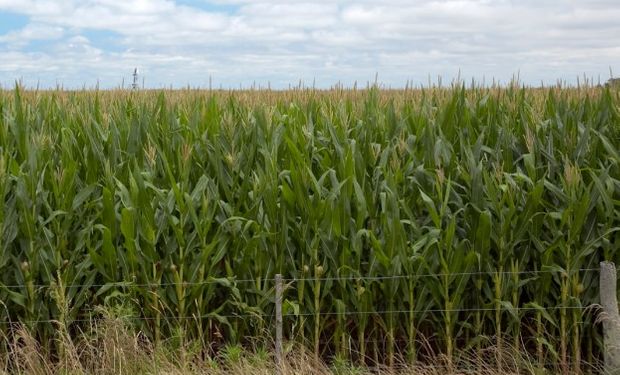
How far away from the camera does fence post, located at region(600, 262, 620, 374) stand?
5.89 meters

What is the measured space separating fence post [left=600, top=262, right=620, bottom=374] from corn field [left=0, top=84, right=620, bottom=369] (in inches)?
10.0

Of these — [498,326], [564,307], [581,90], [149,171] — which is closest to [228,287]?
[149,171]

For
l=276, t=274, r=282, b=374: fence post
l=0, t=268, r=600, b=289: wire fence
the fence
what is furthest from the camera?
l=0, t=268, r=600, b=289: wire fence

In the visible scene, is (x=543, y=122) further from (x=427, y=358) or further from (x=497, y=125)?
(x=427, y=358)

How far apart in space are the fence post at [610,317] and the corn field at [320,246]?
0.84 ft

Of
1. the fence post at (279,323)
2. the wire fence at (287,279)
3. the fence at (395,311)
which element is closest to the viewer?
the fence post at (279,323)

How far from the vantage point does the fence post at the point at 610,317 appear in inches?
232

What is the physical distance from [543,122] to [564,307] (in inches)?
76.4

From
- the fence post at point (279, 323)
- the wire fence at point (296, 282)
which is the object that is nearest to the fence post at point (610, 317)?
the wire fence at point (296, 282)

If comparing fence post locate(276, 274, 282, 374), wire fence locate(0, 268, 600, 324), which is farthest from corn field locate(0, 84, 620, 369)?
fence post locate(276, 274, 282, 374)

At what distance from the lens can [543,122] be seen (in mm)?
7340

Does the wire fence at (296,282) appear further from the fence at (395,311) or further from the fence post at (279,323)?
the fence post at (279,323)

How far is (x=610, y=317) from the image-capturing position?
19.4ft

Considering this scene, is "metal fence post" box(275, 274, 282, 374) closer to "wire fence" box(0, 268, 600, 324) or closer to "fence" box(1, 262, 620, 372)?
"fence" box(1, 262, 620, 372)
